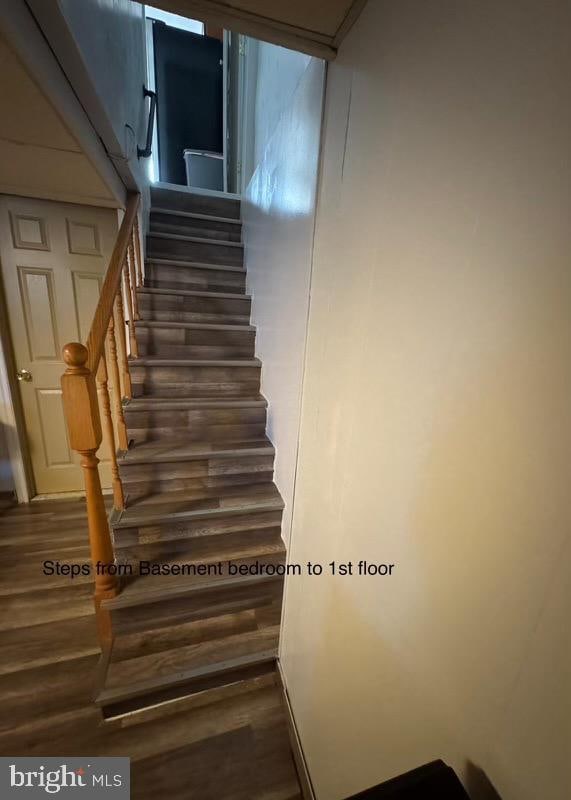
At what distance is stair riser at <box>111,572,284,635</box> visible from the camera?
1266 millimetres

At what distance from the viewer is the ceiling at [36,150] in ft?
3.01

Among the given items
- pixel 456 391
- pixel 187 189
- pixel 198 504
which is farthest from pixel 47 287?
pixel 456 391

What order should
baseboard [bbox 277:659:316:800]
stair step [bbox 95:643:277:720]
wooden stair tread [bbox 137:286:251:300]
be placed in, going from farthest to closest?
wooden stair tread [bbox 137:286:251:300], stair step [bbox 95:643:277:720], baseboard [bbox 277:659:316:800]

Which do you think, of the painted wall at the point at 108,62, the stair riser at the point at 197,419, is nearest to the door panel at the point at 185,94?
the painted wall at the point at 108,62

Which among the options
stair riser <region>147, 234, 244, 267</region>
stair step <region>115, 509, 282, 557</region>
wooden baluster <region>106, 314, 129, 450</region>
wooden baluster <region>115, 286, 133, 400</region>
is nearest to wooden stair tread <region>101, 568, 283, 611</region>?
stair step <region>115, 509, 282, 557</region>

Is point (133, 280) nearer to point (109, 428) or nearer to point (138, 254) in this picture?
point (138, 254)

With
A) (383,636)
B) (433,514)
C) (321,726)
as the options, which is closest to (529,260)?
(433,514)

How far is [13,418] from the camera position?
2188mm

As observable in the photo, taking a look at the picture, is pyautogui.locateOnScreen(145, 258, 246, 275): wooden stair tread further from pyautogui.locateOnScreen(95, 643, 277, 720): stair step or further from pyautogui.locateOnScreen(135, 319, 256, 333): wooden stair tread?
pyautogui.locateOnScreen(95, 643, 277, 720): stair step

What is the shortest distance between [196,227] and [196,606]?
255cm

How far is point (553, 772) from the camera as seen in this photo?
0.32 meters

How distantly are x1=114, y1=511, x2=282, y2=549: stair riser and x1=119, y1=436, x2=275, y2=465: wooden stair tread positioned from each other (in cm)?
29

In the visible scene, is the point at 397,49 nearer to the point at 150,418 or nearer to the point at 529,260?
the point at 529,260

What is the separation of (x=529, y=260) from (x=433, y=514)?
369 mm
